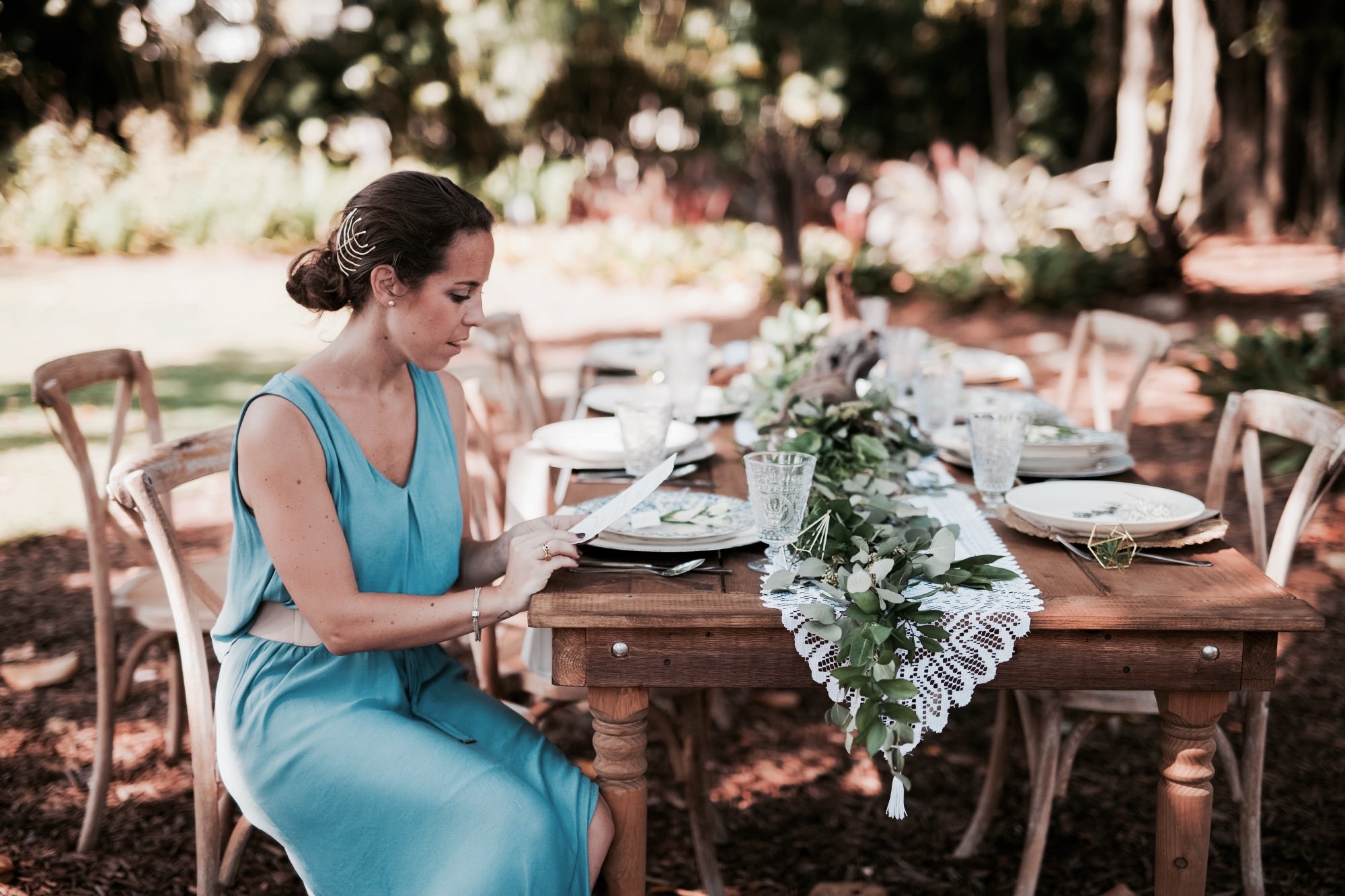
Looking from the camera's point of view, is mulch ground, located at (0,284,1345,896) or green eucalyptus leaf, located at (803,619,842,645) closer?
green eucalyptus leaf, located at (803,619,842,645)

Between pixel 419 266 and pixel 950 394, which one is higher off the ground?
pixel 419 266

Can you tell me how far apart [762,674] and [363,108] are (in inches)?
703

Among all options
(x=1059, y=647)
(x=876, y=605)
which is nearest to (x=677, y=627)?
(x=876, y=605)

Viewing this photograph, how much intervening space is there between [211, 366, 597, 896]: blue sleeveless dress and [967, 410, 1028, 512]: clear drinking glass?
3.10 ft

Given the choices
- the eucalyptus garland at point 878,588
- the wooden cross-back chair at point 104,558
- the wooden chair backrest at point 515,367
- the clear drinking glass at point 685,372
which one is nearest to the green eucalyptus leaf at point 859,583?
the eucalyptus garland at point 878,588

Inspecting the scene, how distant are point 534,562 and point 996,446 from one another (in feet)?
2.98

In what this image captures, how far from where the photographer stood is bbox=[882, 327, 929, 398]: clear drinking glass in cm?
330

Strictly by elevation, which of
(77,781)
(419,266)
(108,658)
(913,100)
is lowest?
(77,781)

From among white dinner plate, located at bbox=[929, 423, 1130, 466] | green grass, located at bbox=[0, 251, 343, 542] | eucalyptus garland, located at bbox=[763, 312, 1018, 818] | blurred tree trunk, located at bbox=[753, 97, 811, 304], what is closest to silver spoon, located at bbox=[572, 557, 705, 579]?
eucalyptus garland, located at bbox=[763, 312, 1018, 818]

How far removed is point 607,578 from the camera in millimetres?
1852

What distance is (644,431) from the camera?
7.63 ft

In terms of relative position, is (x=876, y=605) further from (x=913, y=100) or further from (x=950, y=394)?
(x=913, y=100)

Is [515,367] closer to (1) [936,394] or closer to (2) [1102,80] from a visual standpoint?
(1) [936,394]

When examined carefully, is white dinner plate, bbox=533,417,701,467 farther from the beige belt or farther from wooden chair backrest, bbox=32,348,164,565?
wooden chair backrest, bbox=32,348,164,565
